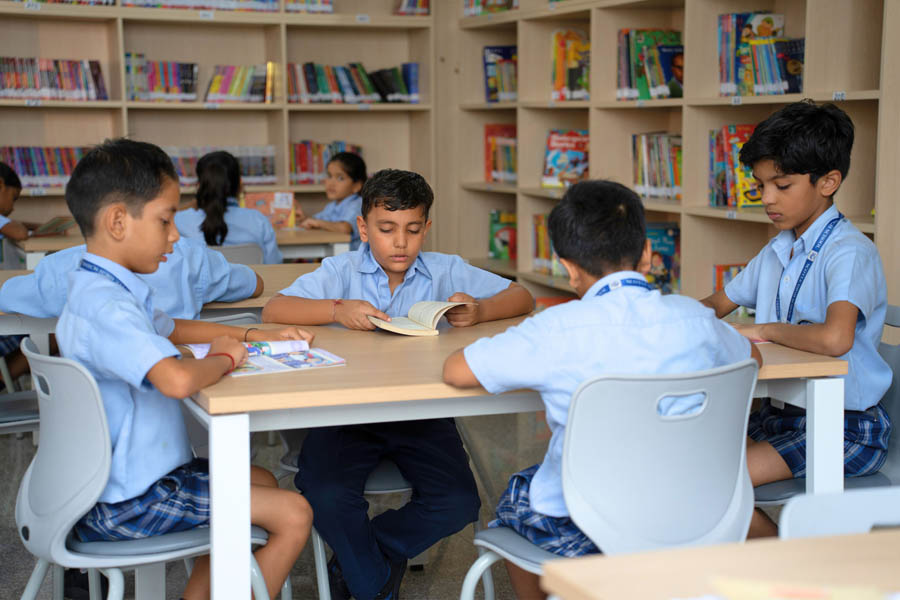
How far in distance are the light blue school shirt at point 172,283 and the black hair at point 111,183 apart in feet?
2.09

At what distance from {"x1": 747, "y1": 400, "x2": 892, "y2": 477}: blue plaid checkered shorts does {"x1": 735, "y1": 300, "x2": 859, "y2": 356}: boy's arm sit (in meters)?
0.21

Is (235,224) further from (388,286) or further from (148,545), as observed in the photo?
(148,545)

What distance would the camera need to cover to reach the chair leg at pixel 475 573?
1640mm

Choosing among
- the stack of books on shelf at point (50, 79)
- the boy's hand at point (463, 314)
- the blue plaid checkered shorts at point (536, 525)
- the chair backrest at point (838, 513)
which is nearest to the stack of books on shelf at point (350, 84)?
the stack of books on shelf at point (50, 79)

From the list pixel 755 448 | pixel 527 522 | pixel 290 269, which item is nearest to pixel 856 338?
pixel 755 448

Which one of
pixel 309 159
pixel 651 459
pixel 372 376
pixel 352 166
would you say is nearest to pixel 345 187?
pixel 352 166

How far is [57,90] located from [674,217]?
3.32m

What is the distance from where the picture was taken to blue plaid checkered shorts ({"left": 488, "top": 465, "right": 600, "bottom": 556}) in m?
1.62

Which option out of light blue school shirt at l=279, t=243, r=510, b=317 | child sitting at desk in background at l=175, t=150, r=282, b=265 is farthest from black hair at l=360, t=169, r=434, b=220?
child sitting at desk in background at l=175, t=150, r=282, b=265

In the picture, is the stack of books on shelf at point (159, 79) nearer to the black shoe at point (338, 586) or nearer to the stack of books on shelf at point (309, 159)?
the stack of books on shelf at point (309, 159)

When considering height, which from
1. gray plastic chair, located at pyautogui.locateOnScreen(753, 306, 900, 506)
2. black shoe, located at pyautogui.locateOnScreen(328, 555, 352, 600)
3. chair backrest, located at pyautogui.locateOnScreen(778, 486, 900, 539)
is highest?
chair backrest, located at pyautogui.locateOnScreen(778, 486, 900, 539)

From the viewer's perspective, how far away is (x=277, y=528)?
1814 millimetres

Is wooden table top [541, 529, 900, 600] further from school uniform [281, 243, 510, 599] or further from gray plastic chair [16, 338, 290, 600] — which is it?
school uniform [281, 243, 510, 599]

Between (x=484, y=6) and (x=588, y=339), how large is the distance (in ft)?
13.7
